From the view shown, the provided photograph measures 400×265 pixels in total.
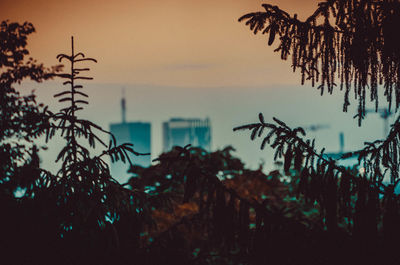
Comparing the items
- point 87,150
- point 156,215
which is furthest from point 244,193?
point 87,150

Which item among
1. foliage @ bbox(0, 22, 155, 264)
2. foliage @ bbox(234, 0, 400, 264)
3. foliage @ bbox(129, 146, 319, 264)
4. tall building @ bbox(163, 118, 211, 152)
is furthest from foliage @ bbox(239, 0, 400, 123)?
tall building @ bbox(163, 118, 211, 152)

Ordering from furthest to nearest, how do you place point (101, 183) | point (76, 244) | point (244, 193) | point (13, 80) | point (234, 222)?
1. point (244, 193)
2. point (13, 80)
3. point (101, 183)
4. point (76, 244)
5. point (234, 222)

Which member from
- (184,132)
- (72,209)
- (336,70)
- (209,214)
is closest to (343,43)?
(336,70)

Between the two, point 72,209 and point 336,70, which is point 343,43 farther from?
point 72,209

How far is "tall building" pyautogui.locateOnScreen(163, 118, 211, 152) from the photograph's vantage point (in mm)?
42375

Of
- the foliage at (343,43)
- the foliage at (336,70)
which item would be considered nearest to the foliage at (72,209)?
the foliage at (336,70)

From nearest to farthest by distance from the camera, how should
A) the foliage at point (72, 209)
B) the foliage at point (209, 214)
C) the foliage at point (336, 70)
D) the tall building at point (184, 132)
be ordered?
1. the foliage at point (209, 214)
2. the foliage at point (336, 70)
3. the foliage at point (72, 209)
4. the tall building at point (184, 132)

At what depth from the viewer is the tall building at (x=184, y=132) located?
139 ft

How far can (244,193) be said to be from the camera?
1082 centimetres

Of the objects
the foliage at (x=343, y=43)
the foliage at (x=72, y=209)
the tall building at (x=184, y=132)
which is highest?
the foliage at (x=343, y=43)

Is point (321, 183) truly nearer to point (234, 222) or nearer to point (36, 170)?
point (234, 222)

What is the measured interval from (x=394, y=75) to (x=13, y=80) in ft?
19.8

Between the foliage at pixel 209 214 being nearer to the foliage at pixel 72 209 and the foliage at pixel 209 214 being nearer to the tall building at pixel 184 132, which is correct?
the foliage at pixel 72 209

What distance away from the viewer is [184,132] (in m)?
49.7
